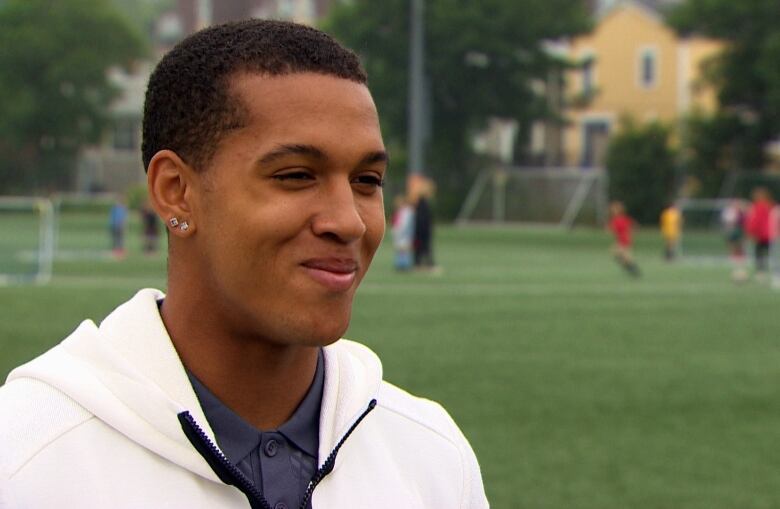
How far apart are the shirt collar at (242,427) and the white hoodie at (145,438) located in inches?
1.0

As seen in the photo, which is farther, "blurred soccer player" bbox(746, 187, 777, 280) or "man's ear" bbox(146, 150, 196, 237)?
"blurred soccer player" bbox(746, 187, 777, 280)

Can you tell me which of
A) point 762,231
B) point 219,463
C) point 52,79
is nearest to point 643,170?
point 762,231

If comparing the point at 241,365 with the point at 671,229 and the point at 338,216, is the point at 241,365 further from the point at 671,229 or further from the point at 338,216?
the point at 671,229

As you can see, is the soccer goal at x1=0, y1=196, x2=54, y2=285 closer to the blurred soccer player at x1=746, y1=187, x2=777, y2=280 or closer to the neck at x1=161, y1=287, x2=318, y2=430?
the blurred soccer player at x1=746, y1=187, x2=777, y2=280

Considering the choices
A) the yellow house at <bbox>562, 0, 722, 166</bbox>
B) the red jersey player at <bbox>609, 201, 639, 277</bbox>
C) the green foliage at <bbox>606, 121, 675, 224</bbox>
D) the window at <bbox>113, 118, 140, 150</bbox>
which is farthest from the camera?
the window at <bbox>113, 118, 140, 150</bbox>

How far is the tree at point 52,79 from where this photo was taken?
74188 mm

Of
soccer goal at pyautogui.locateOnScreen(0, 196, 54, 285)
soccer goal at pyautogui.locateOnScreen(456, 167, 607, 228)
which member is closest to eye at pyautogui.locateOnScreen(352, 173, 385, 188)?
soccer goal at pyautogui.locateOnScreen(0, 196, 54, 285)

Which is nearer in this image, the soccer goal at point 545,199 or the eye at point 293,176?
the eye at point 293,176

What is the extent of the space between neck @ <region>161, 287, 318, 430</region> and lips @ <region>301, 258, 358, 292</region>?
126 millimetres

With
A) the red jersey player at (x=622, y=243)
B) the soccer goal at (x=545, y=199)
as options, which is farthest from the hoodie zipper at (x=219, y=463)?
the soccer goal at (x=545, y=199)

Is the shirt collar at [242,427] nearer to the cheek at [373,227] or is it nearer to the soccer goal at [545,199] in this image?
the cheek at [373,227]

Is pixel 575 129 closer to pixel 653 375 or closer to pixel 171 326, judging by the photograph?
pixel 653 375

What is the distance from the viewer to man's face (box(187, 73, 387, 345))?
6.68 ft

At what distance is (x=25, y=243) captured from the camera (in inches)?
1148
